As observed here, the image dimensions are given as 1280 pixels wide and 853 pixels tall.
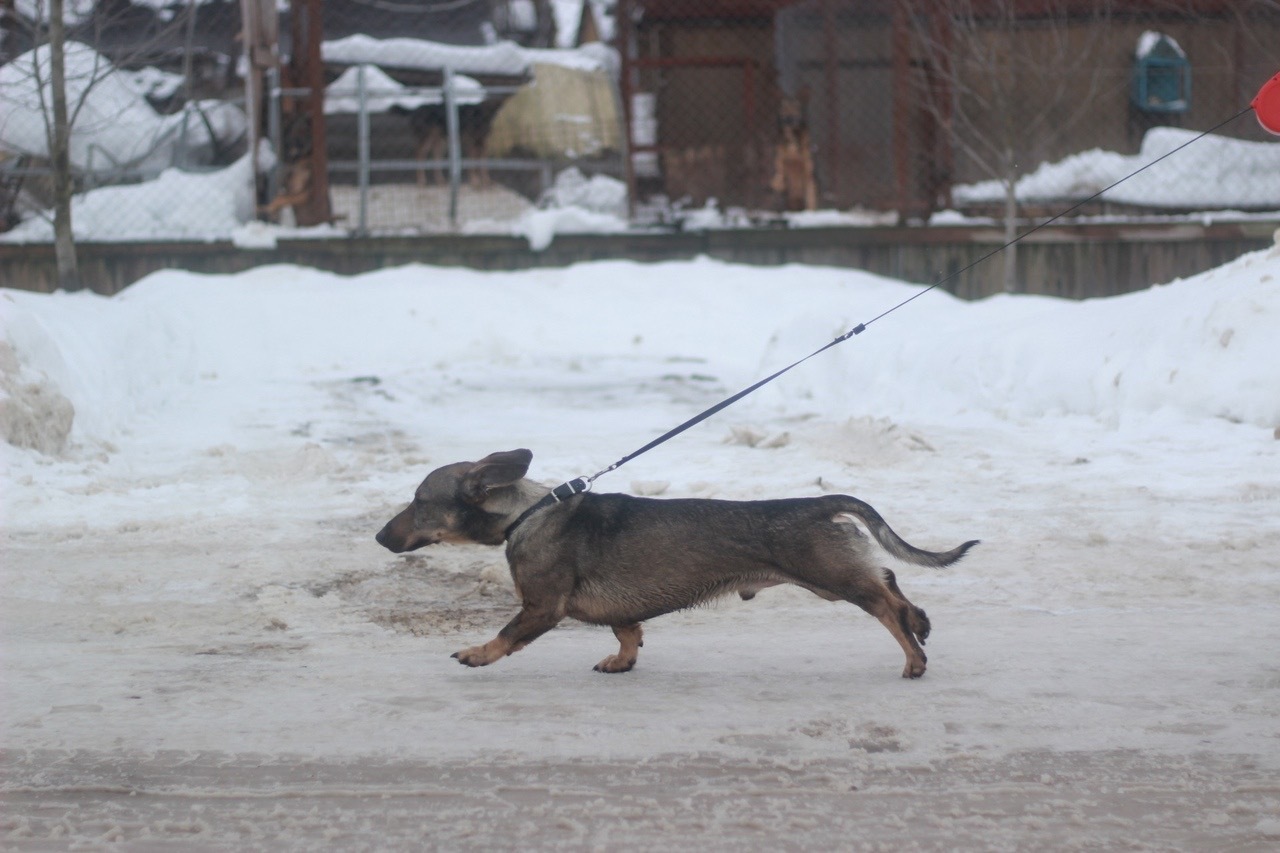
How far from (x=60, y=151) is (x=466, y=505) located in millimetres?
8762

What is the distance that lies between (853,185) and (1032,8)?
2676 millimetres

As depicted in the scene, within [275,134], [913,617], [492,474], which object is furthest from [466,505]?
[275,134]

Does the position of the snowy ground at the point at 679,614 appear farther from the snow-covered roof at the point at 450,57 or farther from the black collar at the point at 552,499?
the snow-covered roof at the point at 450,57

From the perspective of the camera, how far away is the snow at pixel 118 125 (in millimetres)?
14695

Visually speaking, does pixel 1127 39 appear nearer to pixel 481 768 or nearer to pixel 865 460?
pixel 865 460

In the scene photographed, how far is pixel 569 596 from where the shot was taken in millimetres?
4445

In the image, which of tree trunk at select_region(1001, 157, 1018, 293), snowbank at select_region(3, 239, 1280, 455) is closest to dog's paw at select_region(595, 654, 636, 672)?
snowbank at select_region(3, 239, 1280, 455)

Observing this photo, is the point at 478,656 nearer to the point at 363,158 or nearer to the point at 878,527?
the point at 878,527

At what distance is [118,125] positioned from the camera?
1534cm

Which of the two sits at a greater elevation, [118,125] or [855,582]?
[118,125]

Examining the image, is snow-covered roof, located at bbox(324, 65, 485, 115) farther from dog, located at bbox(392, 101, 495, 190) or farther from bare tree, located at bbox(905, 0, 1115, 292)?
bare tree, located at bbox(905, 0, 1115, 292)

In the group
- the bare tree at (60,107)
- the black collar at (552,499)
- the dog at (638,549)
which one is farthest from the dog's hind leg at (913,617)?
the bare tree at (60,107)

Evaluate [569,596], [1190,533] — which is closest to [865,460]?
[1190,533]

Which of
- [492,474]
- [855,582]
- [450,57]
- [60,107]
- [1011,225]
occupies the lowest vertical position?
[855,582]
